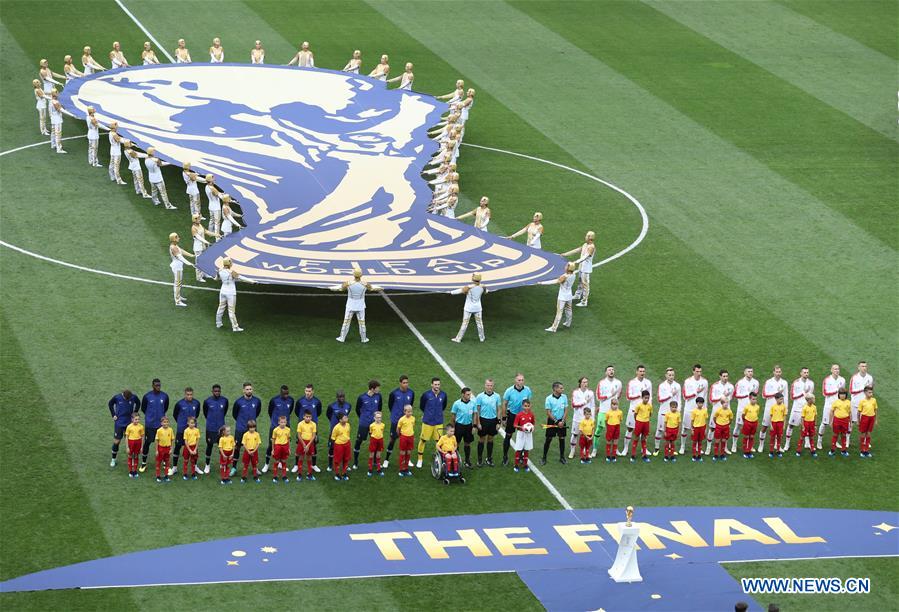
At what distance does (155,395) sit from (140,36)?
95.5ft

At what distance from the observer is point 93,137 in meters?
42.1

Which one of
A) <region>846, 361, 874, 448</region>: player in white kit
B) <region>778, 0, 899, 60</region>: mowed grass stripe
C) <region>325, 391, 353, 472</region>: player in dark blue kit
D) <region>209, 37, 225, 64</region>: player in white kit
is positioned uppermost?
<region>846, 361, 874, 448</region>: player in white kit

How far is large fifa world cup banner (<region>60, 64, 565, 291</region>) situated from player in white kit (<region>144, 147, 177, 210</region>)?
40 centimetres

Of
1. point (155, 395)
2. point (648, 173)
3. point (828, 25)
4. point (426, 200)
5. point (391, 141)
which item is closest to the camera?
point (155, 395)

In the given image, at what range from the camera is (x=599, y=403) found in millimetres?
29438

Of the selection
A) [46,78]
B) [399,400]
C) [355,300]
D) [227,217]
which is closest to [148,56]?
[46,78]

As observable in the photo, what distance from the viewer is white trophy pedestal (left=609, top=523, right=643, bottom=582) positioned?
24219 mm

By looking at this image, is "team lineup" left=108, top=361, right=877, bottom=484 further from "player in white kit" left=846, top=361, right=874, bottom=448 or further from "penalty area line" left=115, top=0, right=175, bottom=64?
"penalty area line" left=115, top=0, right=175, bottom=64

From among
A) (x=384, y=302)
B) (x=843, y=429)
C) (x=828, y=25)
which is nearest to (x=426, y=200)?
(x=384, y=302)

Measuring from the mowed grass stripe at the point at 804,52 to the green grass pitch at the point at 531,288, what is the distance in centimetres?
14

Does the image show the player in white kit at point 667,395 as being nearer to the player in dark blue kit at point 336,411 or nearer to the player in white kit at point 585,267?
the player in white kit at point 585,267

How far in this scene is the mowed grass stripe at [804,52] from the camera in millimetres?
51625

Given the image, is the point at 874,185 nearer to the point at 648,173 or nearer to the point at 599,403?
the point at 648,173

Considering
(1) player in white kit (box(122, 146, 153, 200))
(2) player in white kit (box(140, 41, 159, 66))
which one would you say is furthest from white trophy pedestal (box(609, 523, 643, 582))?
(2) player in white kit (box(140, 41, 159, 66))
